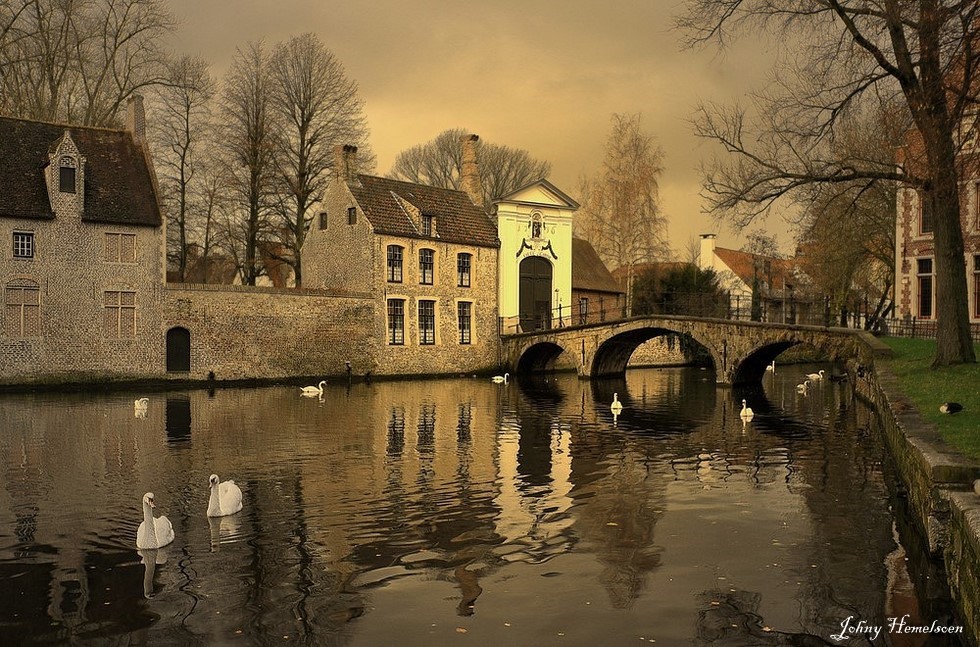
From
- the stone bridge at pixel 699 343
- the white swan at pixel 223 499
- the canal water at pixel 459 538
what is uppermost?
the stone bridge at pixel 699 343

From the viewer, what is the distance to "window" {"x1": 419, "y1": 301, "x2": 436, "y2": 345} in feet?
116

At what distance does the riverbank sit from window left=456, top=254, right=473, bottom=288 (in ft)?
74.7

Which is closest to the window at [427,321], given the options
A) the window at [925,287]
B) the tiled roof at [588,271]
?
the tiled roof at [588,271]

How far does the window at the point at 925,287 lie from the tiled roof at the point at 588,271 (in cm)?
1632

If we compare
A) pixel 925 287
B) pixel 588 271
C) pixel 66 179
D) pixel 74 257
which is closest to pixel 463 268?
pixel 588 271

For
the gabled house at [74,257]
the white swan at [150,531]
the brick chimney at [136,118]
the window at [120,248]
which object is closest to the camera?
the white swan at [150,531]

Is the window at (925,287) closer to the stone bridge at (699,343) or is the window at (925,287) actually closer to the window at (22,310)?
the stone bridge at (699,343)

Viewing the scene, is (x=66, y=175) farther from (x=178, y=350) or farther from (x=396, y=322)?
(x=396, y=322)

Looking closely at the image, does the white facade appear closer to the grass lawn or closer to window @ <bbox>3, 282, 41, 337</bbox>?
window @ <bbox>3, 282, 41, 337</bbox>

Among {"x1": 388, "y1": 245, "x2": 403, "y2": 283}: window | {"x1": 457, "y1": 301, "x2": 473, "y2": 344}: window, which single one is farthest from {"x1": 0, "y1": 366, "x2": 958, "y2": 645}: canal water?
{"x1": 457, "y1": 301, "x2": 473, "y2": 344}: window

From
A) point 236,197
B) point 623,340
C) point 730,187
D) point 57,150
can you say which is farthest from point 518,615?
point 236,197

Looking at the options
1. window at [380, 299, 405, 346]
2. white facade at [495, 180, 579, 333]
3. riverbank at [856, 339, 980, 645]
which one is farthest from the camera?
white facade at [495, 180, 579, 333]

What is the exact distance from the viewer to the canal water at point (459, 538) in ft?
22.2

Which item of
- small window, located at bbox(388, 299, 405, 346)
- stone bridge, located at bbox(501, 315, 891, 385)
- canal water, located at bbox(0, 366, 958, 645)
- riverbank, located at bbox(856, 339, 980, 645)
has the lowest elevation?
canal water, located at bbox(0, 366, 958, 645)
